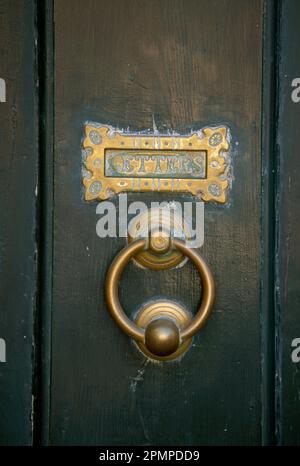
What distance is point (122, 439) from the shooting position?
53 cm

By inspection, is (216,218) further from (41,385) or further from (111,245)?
(41,385)

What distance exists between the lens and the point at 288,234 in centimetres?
54

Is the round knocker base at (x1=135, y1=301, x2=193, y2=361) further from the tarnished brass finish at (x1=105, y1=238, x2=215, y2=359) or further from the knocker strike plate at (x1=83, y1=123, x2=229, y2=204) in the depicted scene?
the knocker strike plate at (x1=83, y1=123, x2=229, y2=204)

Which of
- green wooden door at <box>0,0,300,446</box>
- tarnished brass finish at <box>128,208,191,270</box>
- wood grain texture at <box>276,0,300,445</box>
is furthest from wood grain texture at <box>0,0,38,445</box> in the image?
wood grain texture at <box>276,0,300,445</box>

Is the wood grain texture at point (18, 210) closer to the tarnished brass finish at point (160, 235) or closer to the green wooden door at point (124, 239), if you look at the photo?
the green wooden door at point (124, 239)

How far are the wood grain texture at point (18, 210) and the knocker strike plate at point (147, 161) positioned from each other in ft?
0.21

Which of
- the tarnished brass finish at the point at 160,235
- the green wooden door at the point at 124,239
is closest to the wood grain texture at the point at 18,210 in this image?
the green wooden door at the point at 124,239

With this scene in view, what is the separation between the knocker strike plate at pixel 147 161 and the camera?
53 centimetres

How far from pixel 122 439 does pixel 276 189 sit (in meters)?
0.31

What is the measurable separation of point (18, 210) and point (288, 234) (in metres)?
0.29

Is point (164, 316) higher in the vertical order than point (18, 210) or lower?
lower

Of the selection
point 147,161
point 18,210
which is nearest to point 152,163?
point 147,161

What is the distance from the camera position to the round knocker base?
20.7 inches

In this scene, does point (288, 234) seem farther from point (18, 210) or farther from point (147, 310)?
point (18, 210)
